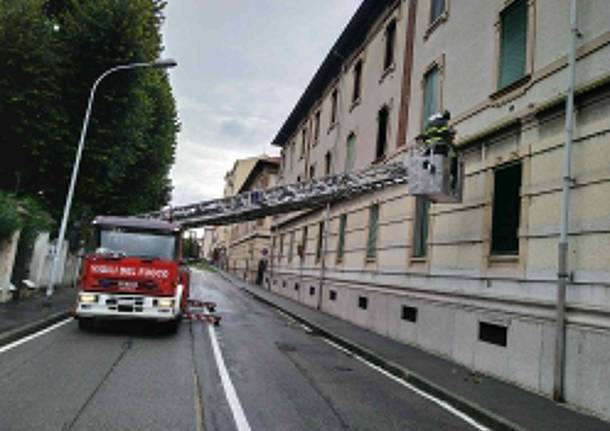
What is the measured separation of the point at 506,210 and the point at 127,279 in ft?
26.6

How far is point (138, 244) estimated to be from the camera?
11.5 m

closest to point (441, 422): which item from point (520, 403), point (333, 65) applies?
point (520, 403)

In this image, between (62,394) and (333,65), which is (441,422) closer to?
(62,394)

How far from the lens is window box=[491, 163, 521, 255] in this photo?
988 centimetres

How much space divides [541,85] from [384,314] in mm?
7783

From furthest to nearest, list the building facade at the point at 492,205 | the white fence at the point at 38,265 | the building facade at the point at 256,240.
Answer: the building facade at the point at 256,240 < the white fence at the point at 38,265 < the building facade at the point at 492,205

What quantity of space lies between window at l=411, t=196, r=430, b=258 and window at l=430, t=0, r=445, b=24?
18.6 ft

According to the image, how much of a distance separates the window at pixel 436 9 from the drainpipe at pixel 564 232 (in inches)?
253

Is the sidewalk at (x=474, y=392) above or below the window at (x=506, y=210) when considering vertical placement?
below

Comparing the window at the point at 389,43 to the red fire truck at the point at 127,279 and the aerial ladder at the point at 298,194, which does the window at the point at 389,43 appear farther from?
the red fire truck at the point at 127,279

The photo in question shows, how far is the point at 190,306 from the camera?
18172 millimetres

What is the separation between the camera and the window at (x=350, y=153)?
21.5 m

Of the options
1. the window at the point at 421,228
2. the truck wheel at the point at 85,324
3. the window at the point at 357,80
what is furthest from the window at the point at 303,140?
the truck wheel at the point at 85,324

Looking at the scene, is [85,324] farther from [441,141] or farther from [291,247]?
[291,247]
